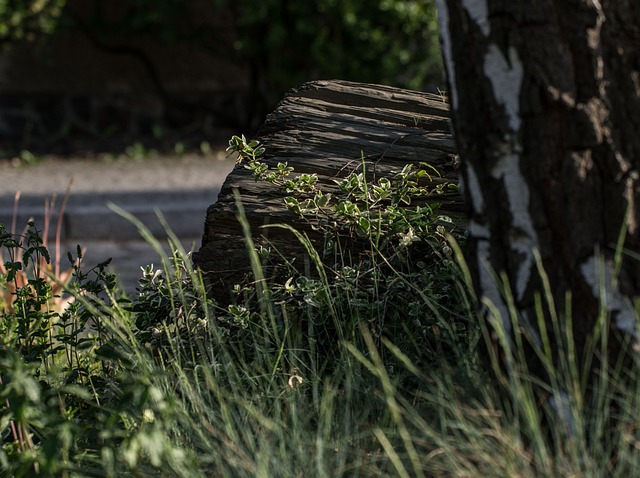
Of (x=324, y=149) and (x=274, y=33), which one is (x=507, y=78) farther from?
(x=274, y=33)

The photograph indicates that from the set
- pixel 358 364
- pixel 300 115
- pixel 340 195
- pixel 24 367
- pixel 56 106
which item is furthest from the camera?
pixel 56 106

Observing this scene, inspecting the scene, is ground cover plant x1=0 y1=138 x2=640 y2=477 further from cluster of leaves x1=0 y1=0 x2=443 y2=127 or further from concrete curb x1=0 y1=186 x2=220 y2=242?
cluster of leaves x1=0 y1=0 x2=443 y2=127

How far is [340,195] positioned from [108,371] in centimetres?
81

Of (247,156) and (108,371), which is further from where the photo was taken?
(247,156)

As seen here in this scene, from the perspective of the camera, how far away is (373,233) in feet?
9.16

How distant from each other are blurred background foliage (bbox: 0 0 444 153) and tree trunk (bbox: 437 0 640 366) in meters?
7.18

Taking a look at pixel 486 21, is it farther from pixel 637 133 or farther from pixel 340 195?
pixel 340 195

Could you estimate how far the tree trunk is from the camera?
1.91 meters

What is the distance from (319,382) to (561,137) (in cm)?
96

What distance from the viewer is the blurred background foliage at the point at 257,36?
9.28 metres

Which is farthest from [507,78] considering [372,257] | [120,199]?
[120,199]

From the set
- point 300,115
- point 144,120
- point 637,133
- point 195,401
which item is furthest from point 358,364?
point 144,120

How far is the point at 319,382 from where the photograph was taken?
2586mm

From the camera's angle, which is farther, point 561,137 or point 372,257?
point 372,257
